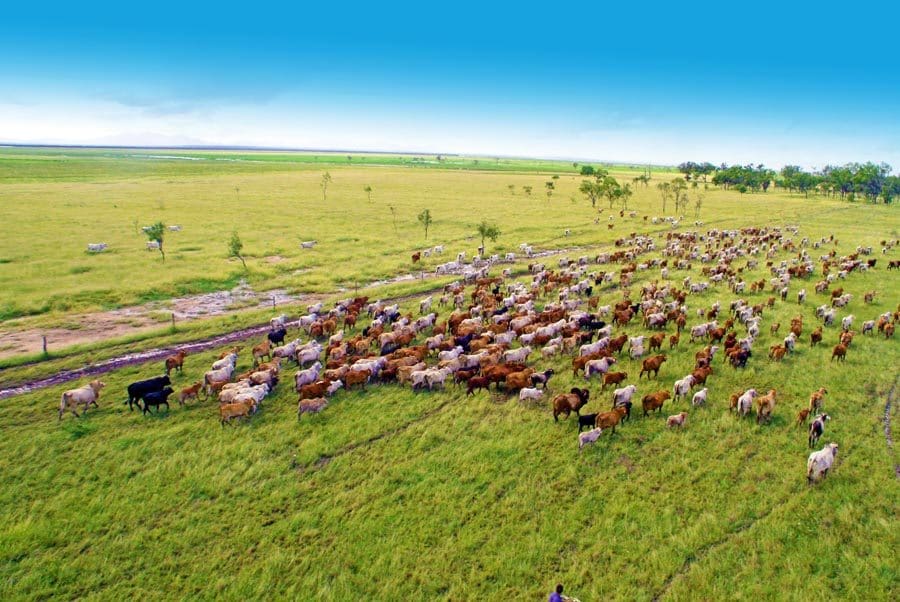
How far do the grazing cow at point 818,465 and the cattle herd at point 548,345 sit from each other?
3 centimetres

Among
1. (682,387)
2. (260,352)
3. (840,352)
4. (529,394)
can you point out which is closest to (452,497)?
(529,394)

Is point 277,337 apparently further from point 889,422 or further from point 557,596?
point 889,422

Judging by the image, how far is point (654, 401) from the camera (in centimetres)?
1499

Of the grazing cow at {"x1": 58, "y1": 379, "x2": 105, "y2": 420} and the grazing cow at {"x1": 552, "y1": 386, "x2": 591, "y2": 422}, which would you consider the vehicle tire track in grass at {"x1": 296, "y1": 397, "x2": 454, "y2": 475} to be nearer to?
the grazing cow at {"x1": 552, "y1": 386, "x2": 591, "y2": 422}

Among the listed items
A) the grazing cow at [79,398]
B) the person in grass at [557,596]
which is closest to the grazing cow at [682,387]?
the person in grass at [557,596]

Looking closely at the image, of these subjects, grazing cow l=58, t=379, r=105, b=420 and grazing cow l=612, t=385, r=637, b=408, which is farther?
grazing cow l=612, t=385, r=637, b=408

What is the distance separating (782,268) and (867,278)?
16.8ft

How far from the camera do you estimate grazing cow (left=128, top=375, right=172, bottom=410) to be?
51.3 feet

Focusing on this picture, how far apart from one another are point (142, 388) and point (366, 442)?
7.95 metres

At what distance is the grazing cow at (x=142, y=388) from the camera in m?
15.6

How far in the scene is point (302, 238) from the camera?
151ft

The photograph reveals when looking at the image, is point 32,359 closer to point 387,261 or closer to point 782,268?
point 387,261

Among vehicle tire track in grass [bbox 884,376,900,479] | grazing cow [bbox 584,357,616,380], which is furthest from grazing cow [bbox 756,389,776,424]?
grazing cow [bbox 584,357,616,380]

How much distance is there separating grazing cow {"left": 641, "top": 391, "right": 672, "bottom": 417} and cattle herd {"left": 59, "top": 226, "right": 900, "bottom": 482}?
0.04m
